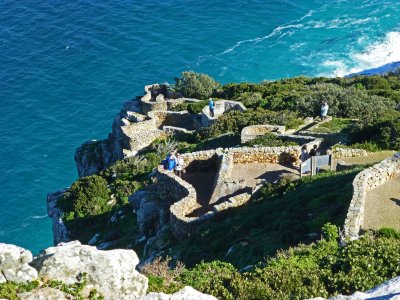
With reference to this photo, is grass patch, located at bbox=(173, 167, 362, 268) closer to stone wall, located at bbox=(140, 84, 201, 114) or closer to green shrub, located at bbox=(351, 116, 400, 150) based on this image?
green shrub, located at bbox=(351, 116, 400, 150)

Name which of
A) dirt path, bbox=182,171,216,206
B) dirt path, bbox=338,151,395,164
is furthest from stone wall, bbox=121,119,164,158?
dirt path, bbox=338,151,395,164

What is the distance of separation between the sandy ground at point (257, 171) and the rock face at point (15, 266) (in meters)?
14.3

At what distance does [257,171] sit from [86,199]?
10.9m

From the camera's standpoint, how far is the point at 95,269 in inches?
481

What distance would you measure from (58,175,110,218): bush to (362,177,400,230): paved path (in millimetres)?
17302

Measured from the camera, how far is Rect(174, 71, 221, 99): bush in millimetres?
54906

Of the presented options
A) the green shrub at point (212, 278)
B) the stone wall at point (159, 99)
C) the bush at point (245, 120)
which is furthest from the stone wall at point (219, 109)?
the green shrub at point (212, 278)

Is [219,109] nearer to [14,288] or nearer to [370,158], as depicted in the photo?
[370,158]

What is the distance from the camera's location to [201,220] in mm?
22766

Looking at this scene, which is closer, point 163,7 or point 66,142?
point 66,142

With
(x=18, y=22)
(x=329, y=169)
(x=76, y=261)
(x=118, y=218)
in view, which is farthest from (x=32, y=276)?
(x=18, y=22)

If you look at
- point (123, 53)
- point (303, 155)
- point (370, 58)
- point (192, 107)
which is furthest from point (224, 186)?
point (123, 53)

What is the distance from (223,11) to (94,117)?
31.1m

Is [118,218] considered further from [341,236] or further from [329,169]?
[341,236]
